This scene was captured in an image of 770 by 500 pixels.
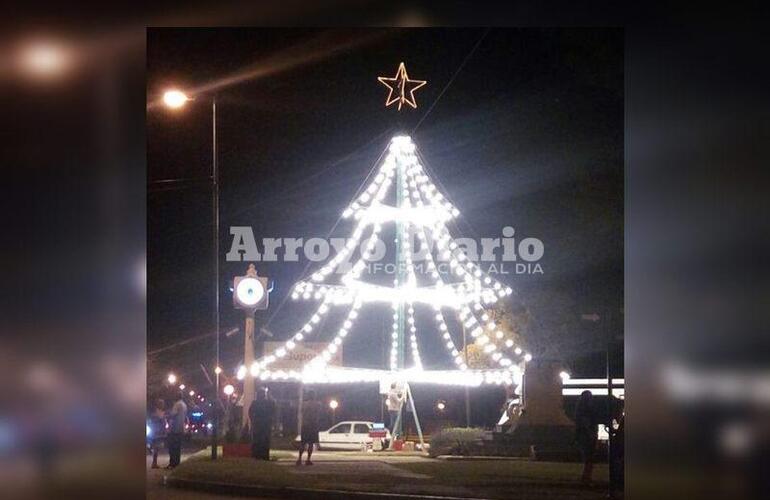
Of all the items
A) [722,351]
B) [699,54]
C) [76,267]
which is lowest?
[722,351]

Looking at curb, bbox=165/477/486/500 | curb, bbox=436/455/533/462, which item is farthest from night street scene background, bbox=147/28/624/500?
curb, bbox=165/477/486/500

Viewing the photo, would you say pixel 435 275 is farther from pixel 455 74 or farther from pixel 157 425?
pixel 157 425

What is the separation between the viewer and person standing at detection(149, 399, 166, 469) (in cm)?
374

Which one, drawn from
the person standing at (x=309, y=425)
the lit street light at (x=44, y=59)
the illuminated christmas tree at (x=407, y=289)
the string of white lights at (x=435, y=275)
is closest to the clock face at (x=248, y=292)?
the illuminated christmas tree at (x=407, y=289)

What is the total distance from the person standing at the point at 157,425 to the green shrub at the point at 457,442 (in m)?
1.07

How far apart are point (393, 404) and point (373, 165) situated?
3.22 feet

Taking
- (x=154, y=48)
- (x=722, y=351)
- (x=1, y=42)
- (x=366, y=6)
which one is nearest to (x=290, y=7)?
(x=366, y=6)

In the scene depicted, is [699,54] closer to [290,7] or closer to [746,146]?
[746,146]

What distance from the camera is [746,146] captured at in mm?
3623

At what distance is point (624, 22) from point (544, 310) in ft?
3.85

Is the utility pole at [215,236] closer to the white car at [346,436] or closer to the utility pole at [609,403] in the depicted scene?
the white car at [346,436]

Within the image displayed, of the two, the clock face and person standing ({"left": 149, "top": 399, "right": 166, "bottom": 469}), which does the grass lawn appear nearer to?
person standing ({"left": 149, "top": 399, "right": 166, "bottom": 469})

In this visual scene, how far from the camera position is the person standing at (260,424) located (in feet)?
12.6

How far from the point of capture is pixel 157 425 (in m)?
3.76
